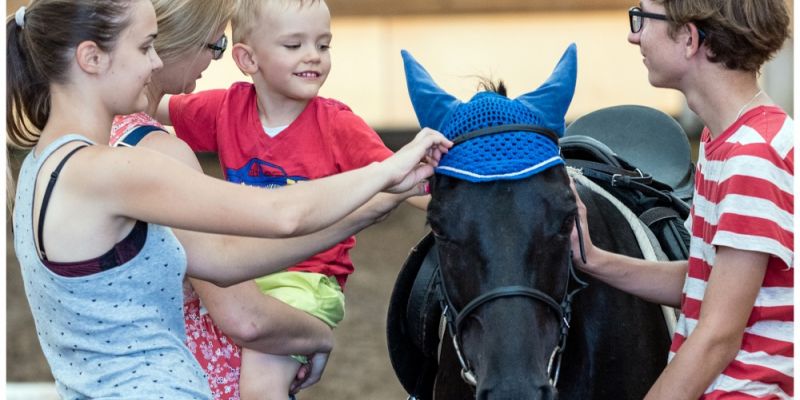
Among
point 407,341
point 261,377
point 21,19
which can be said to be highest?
point 21,19

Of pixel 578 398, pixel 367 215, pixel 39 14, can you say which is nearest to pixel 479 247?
pixel 367 215

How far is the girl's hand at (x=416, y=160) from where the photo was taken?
2.66m

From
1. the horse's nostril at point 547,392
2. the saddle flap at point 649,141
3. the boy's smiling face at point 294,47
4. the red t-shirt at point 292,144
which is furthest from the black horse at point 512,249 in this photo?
the saddle flap at point 649,141

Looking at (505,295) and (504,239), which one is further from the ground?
(504,239)

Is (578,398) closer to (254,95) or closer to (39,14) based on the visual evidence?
(254,95)

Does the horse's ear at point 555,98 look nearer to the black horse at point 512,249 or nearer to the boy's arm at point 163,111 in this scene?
the black horse at point 512,249

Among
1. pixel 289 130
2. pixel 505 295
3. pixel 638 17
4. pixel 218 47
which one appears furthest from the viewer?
pixel 289 130

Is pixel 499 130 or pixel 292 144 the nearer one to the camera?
pixel 499 130

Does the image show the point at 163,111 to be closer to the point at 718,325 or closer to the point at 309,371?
the point at 309,371

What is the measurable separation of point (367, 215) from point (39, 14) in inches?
34.9

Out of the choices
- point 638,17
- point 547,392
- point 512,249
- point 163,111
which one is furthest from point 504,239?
point 163,111

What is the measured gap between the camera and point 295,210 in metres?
2.60

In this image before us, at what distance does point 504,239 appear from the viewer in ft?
8.63

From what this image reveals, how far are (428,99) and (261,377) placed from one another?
866mm
